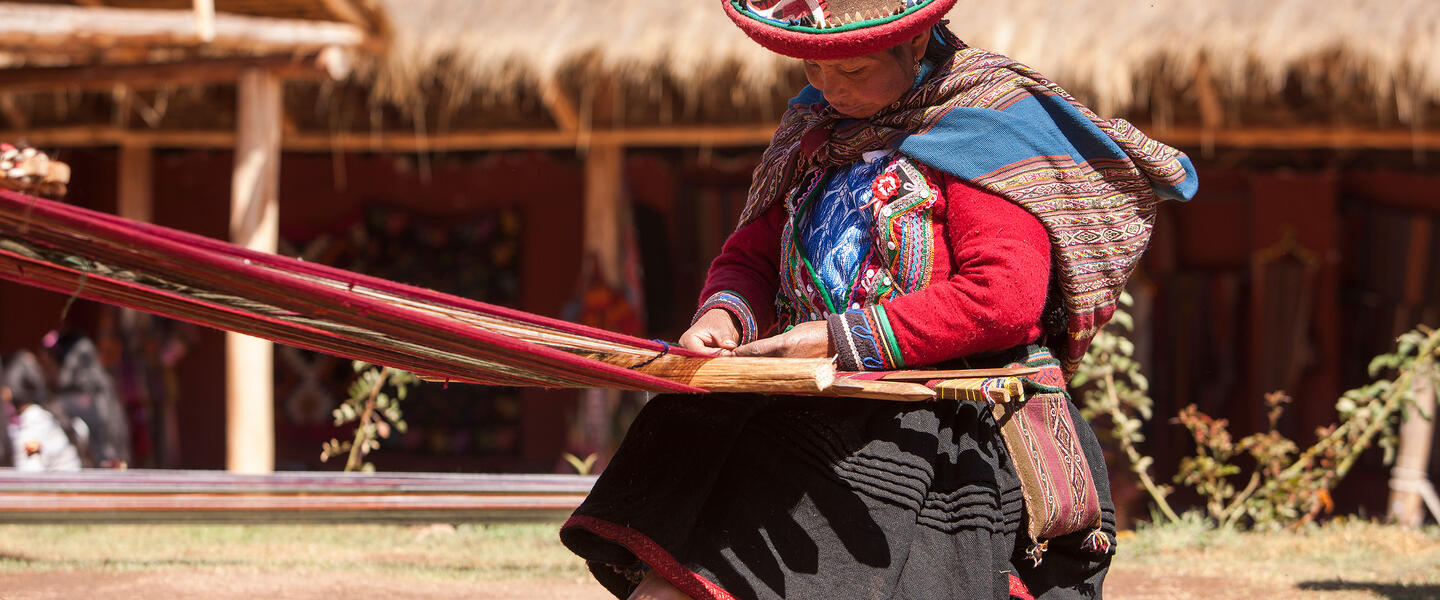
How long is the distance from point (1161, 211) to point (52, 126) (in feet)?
23.7

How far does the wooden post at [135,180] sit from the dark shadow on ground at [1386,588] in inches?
304

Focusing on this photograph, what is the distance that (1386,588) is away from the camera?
145 inches

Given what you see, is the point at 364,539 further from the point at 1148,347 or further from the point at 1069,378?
the point at 1148,347

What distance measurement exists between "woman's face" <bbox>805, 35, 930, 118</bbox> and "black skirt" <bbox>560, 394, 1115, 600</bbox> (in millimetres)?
477

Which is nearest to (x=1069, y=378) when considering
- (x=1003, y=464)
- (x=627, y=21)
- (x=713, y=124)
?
(x=1003, y=464)

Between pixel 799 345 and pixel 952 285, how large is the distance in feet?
0.78

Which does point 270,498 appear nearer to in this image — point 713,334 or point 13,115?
point 713,334

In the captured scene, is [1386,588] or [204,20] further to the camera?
[204,20]

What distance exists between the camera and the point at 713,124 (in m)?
8.41

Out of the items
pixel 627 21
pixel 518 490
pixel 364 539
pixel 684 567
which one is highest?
pixel 627 21

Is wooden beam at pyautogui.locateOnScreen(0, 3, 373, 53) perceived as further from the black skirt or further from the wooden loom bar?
the black skirt

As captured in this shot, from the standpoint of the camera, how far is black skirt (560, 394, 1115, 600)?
1.96 meters

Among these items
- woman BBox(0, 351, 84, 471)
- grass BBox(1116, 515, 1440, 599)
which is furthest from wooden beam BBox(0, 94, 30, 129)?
grass BBox(1116, 515, 1440, 599)

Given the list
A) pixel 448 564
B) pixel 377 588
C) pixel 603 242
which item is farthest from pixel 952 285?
pixel 603 242
